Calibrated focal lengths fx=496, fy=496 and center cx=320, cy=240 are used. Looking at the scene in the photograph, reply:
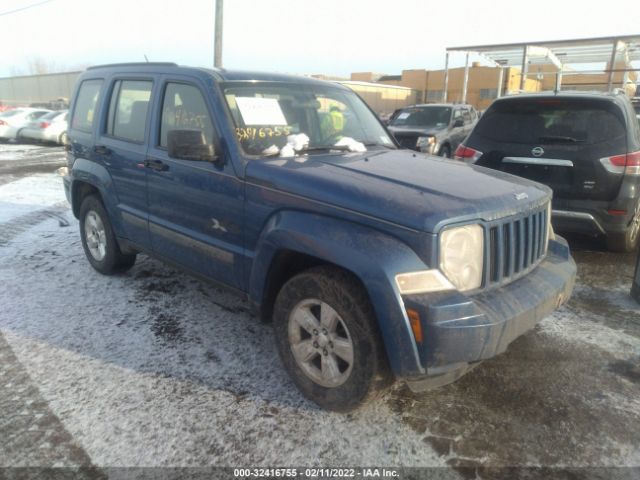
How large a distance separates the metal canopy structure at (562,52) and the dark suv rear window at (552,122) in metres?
9.10

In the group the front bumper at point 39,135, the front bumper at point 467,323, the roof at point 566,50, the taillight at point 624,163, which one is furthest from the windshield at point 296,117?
the front bumper at point 39,135

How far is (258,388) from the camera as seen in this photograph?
3.00 metres

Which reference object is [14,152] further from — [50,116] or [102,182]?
[102,182]

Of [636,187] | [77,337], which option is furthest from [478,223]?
[636,187]

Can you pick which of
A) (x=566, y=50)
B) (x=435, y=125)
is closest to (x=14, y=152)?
(x=435, y=125)

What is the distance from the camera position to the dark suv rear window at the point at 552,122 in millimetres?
4887

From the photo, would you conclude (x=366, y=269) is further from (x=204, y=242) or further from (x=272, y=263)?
(x=204, y=242)

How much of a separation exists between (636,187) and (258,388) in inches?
160

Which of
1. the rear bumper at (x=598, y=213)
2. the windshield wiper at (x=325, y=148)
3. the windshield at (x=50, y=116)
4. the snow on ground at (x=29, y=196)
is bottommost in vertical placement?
the snow on ground at (x=29, y=196)

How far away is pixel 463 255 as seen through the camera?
2465 mm

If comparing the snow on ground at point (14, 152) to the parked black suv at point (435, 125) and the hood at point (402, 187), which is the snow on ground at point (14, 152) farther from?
the hood at point (402, 187)

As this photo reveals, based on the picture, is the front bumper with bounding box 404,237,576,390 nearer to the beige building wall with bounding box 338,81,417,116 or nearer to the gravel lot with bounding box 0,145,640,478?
the gravel lot with bounding box 0,145,640,478

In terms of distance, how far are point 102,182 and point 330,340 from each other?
277 centimetres

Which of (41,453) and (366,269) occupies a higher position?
(366,269)
